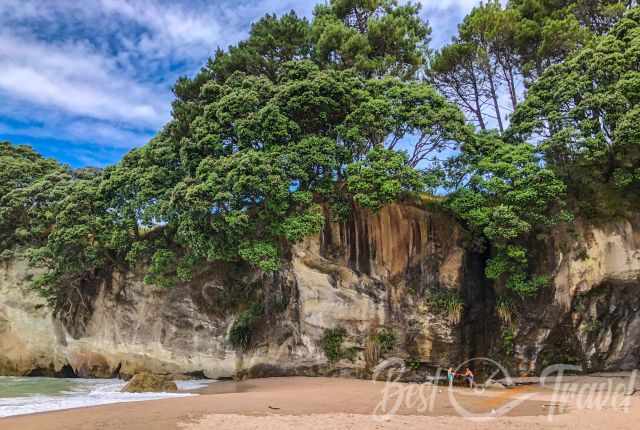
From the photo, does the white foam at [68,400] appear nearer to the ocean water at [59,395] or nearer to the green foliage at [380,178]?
the ocean water at [59,395]

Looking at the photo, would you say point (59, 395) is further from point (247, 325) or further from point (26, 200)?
point (26, 200)

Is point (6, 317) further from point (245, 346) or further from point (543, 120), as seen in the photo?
point (543, 120)

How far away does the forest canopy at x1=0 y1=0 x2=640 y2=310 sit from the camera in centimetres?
1633

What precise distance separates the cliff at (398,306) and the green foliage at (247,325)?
0.22ft

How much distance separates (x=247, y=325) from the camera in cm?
2022

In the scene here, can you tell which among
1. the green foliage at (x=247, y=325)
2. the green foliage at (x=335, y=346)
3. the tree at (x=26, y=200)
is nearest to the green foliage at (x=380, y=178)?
the green foliage at (x=335, y=346)

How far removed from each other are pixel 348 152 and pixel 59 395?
1448 cm

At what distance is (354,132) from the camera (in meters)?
17.2

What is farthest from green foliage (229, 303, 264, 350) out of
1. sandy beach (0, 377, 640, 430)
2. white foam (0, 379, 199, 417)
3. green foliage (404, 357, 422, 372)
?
green foliage (404, 357, 422, 372)

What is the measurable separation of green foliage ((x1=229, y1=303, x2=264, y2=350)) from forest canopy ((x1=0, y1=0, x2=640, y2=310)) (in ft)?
10.5

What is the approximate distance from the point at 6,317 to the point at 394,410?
25.3 m

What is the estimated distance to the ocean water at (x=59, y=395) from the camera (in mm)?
13188

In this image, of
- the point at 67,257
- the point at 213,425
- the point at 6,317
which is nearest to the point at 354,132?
the point at 213,425

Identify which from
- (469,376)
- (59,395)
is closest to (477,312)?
(469,376)
